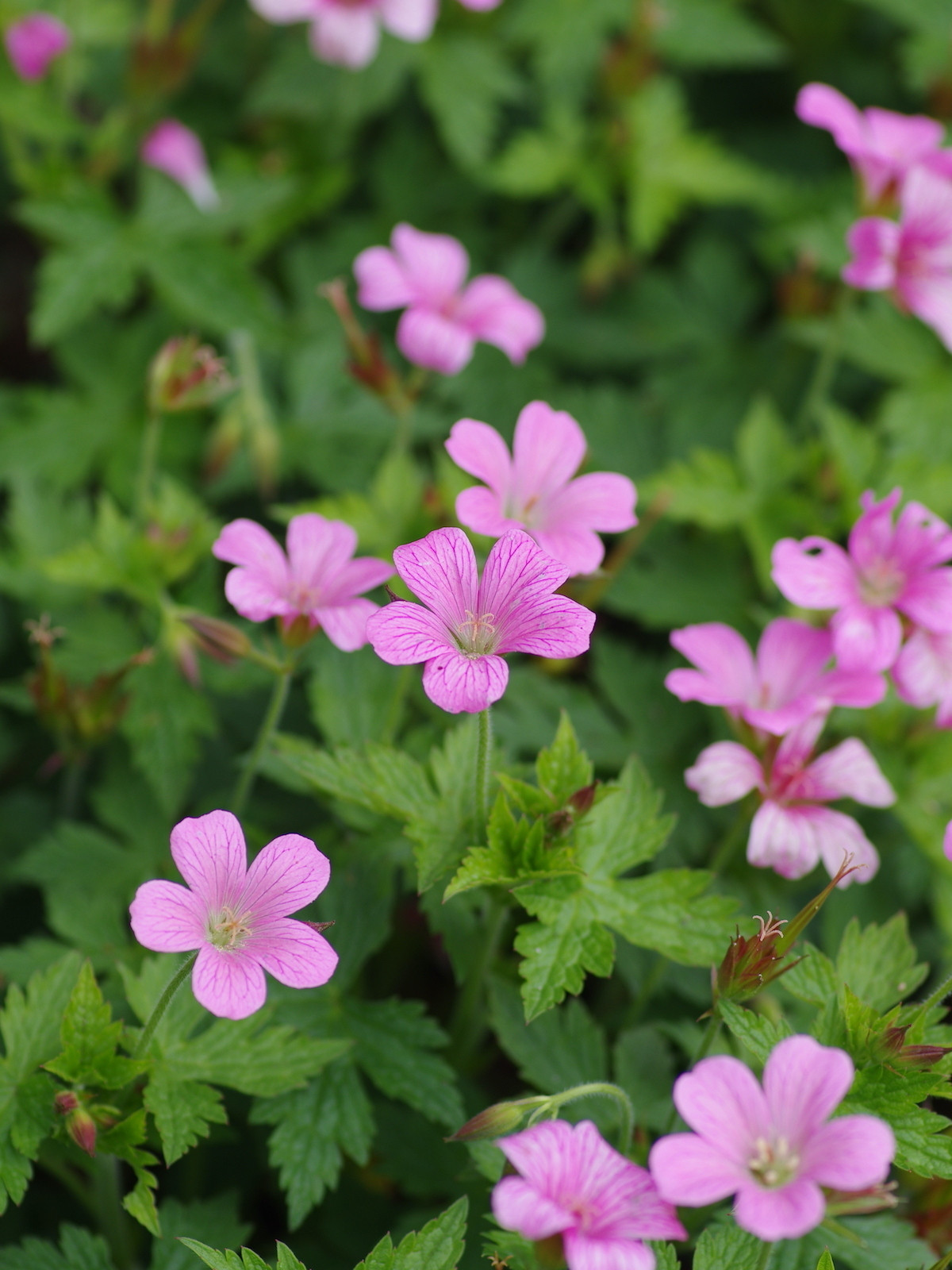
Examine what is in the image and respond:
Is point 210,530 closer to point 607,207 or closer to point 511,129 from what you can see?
point 607,207

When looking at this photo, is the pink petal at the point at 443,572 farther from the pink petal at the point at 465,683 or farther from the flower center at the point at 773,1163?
the flower center at the point at 773,1163

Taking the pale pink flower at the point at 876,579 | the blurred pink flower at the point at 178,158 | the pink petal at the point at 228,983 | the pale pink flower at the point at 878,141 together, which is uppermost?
the pale pink flower at the point at 878,141

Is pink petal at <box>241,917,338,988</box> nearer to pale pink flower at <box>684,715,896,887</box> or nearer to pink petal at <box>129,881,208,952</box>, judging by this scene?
pink petal at <box>129,881,208,952</box>

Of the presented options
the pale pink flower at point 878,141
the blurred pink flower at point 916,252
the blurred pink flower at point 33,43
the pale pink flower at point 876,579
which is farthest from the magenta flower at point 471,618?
the blurred pink flower at point 33,43

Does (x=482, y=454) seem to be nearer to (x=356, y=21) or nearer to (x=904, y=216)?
(x=904, y=216)

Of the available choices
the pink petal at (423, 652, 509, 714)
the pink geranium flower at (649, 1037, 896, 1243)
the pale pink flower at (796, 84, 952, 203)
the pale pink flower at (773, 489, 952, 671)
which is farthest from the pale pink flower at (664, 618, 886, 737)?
the pale pink flower at (796, 84, 952, 203)

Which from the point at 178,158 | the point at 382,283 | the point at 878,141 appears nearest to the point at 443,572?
the point at 382,283
